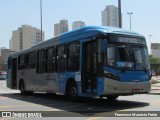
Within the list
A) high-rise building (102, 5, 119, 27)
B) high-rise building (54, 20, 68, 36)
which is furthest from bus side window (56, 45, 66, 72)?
high-rise building (54, 20, 68, 36)

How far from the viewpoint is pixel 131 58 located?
14.8m

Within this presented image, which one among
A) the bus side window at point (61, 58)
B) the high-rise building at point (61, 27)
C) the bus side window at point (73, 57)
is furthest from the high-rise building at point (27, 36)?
the bus side window at point (73, 57)

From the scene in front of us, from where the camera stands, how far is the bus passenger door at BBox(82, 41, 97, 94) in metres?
15.0

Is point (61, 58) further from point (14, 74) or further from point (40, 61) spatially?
point (14, 74)

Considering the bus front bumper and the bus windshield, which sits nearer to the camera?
the bus front bumper

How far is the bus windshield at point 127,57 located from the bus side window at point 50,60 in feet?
17.3

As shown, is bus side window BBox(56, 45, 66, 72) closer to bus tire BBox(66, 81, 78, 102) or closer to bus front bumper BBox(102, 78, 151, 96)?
bus tire BBox(66, 81, 78, 102)

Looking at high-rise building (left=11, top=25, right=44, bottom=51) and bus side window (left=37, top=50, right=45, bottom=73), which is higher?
high-rise building (left=11, top=25, right=44, bottom=51)

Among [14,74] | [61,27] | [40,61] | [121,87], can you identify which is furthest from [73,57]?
[61,27]

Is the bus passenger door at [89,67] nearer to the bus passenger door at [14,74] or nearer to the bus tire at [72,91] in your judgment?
the bus tire at [72,91]

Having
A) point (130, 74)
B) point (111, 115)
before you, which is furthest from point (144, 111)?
point (130, 74)

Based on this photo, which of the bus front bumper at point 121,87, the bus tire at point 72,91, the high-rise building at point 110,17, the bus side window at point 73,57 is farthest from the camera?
the high-rise building at point 110,17

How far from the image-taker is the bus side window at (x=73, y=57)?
16472mm

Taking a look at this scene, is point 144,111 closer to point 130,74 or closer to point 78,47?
point 130,74
